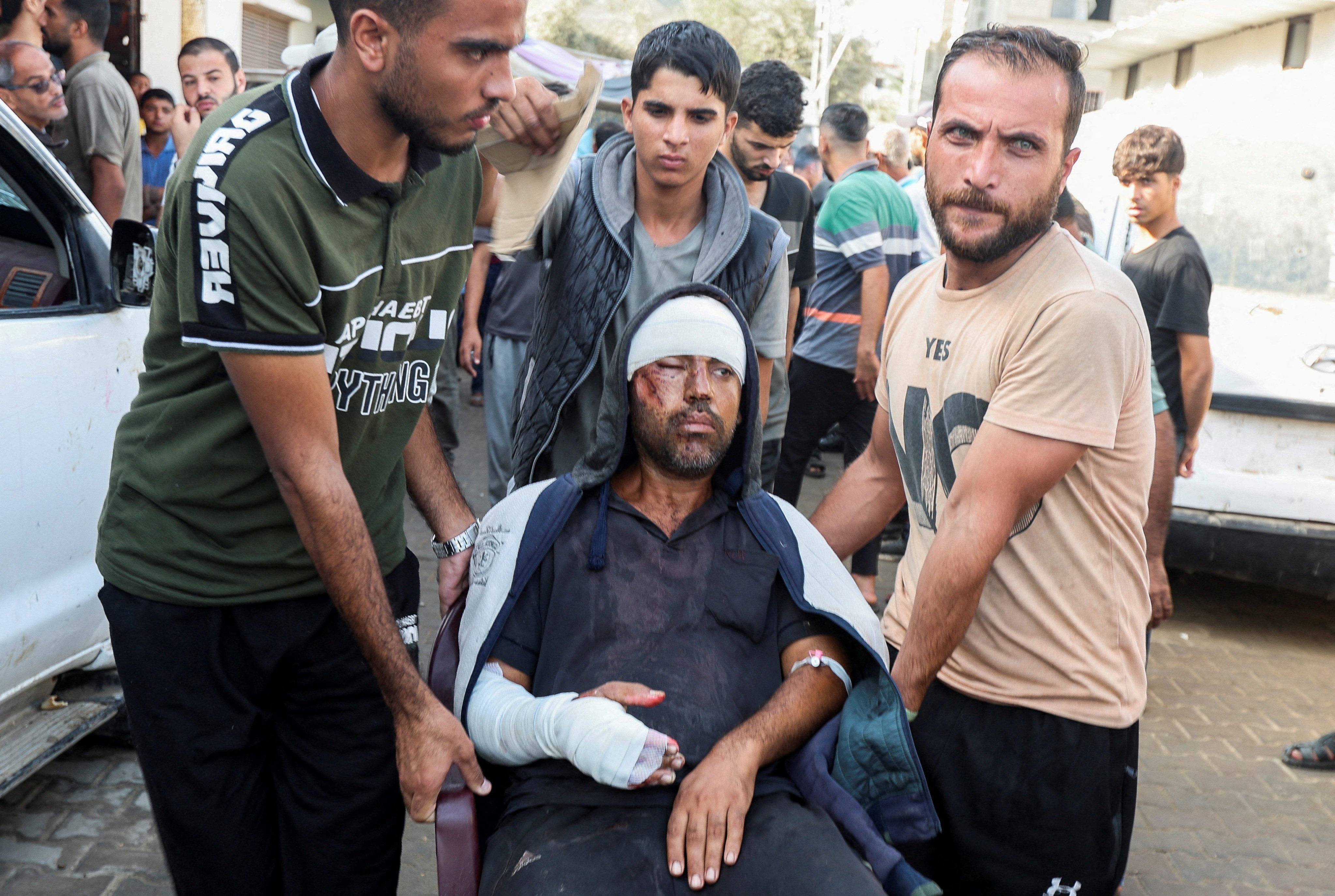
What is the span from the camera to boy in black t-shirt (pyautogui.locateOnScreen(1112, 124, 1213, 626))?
15.3ft

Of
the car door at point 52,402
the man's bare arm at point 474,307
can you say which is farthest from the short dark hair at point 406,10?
the man's bare arm at point 474,307

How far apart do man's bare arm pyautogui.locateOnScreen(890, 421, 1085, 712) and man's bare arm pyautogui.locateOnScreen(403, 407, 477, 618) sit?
1036 millimetres

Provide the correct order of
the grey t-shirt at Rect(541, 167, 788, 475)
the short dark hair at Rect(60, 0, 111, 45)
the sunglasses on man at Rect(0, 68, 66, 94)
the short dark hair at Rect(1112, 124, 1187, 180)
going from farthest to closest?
the short dark hair at Rect(60, 0, 111, 45) < the sunglasses on man at Rect(0, 68, 66, 94) < the short dark hair at Rect(1112, 124, 1187, 180) < the grey t-shirt at Rect(541, 167, 788, 475)

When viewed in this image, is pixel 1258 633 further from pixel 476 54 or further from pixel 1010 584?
pixel 476 54

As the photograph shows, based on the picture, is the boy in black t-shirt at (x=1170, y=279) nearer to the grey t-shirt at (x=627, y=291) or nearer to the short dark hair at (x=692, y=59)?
the short dark hair at (x=692, y=59)

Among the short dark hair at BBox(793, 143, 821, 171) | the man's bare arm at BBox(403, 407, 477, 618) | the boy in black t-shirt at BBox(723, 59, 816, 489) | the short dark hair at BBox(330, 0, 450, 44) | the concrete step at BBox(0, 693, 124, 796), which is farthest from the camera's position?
the short dark hair at BBox(793, 143, 821, 171)

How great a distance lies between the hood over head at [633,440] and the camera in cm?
272

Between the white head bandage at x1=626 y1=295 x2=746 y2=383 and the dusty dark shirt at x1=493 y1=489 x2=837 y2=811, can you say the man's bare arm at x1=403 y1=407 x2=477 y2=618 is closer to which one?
the dusty dark shirt at x1=493 y1=489 x2=837 y2=811

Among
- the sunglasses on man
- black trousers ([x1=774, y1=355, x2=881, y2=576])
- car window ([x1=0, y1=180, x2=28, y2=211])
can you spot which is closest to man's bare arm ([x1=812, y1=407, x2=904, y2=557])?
car window ([x1=0, y1=180, x2=28, y2=211])

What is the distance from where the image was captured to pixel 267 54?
690 inches

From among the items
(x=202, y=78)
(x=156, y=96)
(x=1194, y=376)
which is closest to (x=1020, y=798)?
(x=1194, y=376)

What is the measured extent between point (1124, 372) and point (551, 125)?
119 centimetres

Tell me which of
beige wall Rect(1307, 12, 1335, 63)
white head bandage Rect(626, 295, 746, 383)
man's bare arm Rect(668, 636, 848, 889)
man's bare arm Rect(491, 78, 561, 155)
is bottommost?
man's bare arm Rect(668, 636, 848, 889)

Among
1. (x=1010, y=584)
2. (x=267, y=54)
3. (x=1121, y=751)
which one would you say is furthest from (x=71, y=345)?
(x=267, y=54)
